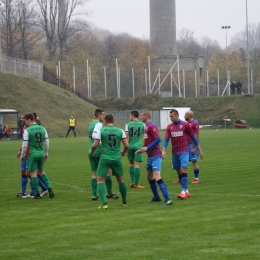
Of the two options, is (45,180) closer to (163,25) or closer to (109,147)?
(109,147)

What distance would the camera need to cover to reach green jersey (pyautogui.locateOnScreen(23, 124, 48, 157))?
15.1 metres

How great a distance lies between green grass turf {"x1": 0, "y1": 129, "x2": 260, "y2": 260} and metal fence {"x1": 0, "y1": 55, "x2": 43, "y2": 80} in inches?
2040

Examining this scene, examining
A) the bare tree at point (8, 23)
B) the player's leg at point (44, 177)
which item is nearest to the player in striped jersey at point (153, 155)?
the player's leg at point (44, 177)

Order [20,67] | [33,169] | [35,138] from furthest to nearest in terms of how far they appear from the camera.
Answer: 1. [20,67]
2. [33,169]
3. [35,138]

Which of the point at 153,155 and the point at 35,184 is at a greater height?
the point at 153,155

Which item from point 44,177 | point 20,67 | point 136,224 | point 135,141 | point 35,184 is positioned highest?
point 20,67

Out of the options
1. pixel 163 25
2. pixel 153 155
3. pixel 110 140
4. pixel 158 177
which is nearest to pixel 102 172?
pixel 110 140

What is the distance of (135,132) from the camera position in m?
17.6

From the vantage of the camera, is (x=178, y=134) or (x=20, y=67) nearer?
(x=178, y=134)

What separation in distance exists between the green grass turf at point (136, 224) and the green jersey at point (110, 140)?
1059mm

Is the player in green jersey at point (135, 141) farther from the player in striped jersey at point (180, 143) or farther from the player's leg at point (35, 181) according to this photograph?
the player's leg at point (35, 181)

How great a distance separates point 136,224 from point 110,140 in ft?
7.77

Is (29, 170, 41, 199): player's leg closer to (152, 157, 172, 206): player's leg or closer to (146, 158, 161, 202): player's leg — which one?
(146, 158, 161, 202): player's leg

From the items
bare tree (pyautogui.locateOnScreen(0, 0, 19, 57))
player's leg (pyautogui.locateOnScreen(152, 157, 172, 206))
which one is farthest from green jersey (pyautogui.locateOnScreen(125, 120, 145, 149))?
bare tree (pyautogui.locateOnScreen(0, 0, 19, 57))
